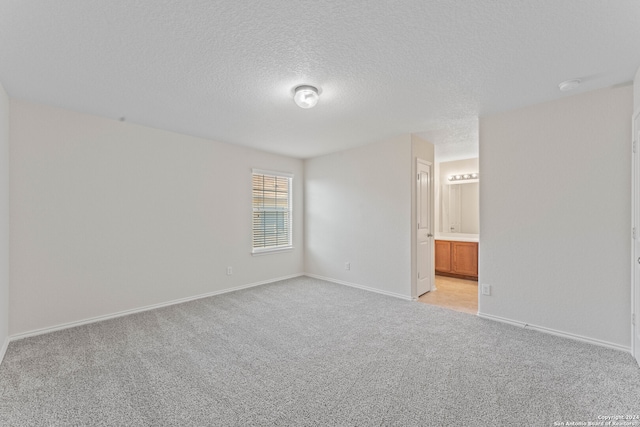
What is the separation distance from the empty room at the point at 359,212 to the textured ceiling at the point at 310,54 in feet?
0.06

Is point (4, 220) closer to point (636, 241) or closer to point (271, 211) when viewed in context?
point (271, 211)

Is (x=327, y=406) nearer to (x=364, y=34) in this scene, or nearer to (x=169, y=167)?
(x=364, y=34)

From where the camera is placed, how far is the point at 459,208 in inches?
239

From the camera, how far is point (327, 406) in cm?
176

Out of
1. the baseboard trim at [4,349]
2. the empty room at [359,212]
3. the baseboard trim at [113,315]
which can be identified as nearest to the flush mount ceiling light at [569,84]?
the empty room at [359,212]

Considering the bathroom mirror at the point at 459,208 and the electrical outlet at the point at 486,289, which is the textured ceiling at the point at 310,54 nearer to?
the electrical outlet at the point at 486,289

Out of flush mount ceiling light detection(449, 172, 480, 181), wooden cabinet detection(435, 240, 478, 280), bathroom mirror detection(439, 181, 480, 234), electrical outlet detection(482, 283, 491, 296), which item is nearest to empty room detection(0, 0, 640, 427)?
electrical outlet detection(482, 283, 491, 296)

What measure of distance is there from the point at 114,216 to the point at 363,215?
350 centimetres

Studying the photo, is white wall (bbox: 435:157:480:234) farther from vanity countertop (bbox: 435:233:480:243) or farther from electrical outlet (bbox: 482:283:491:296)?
electrical outlet (bbox: 482:283:491:296)

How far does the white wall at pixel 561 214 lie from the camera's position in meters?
2.49

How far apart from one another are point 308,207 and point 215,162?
79.4 inches

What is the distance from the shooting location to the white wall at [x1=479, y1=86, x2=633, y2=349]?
249cm

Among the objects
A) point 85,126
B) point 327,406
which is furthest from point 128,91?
point 327,406

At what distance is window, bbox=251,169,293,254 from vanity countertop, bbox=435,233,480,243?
3213mm
